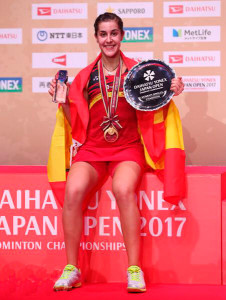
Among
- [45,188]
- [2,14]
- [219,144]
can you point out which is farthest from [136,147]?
[2,14]

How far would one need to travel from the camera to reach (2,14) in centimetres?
372

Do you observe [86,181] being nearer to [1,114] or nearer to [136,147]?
[136,147]

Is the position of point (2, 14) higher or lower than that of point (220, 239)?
higher

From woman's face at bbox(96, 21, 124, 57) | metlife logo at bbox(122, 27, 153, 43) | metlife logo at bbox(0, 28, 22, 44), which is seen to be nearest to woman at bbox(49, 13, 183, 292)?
woman's face at bbox(96, 21, 124, 57)

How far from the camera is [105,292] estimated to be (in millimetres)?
1988

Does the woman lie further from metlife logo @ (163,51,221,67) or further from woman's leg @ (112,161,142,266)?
metlife logo @ (163,51,221,67)

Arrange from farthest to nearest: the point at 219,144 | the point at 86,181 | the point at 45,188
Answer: the point at 219,144 → the point at 45,188 → the point at 86,181

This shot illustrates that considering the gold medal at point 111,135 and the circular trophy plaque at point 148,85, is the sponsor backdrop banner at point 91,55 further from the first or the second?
the gold medal at point 111,135

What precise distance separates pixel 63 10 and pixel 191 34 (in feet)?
3.65

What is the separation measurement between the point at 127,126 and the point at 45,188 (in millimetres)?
547

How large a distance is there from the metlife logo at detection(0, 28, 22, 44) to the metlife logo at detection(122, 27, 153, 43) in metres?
0.92

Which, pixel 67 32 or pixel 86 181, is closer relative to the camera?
pixel 86 181

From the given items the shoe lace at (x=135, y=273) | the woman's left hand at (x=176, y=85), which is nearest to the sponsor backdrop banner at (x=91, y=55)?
the woman's left hand at (x=176, y=85)

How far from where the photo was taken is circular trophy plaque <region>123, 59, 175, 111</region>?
221 cm
